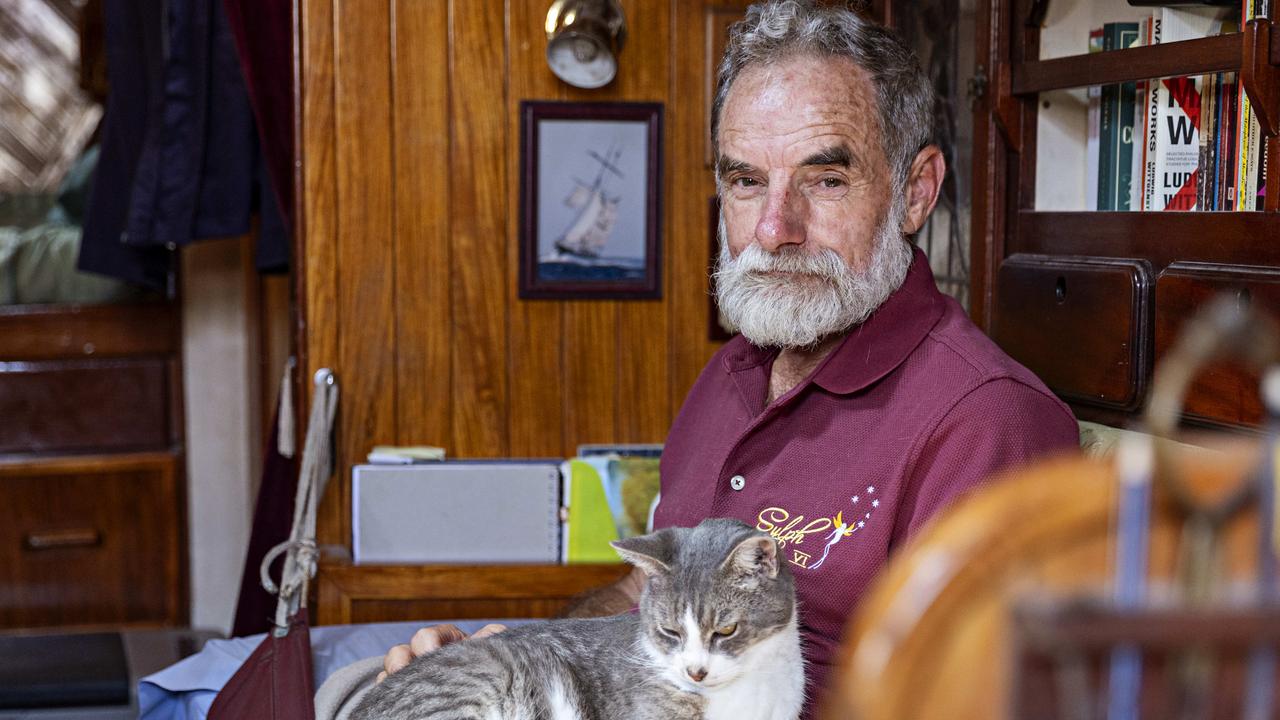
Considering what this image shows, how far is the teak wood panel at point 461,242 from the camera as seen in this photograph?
94.8 inches

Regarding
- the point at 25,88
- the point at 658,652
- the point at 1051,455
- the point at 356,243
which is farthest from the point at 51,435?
the point at 1051,455

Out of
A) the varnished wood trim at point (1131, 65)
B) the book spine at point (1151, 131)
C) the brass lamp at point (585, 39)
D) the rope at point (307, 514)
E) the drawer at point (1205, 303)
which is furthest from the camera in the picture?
the brass lamp at point (585, 39)

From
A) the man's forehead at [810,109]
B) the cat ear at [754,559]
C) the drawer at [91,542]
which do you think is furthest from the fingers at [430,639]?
the drawer at [91,542]

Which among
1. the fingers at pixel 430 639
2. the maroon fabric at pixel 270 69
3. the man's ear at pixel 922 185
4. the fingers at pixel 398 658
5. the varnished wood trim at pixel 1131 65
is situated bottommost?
the fingers at pixel 398 658

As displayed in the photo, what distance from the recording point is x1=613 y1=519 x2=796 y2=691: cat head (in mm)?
1307

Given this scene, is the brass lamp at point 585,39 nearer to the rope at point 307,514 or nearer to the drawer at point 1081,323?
the rope at point 307,514

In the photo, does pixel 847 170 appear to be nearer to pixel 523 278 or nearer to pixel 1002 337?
pixel 1002 337

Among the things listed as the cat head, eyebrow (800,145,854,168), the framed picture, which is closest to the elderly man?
eyebrow (800,145,854,168)

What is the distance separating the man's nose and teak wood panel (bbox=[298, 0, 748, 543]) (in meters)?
1.00

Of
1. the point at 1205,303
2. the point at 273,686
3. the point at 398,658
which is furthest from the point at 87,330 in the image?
the point at 1205,303

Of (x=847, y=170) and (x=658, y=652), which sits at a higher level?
(x=847, y=170)

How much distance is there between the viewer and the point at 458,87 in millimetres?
2443

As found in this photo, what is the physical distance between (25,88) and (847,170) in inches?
138

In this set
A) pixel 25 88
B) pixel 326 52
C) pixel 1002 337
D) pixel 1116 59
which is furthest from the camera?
pixel 25 88
